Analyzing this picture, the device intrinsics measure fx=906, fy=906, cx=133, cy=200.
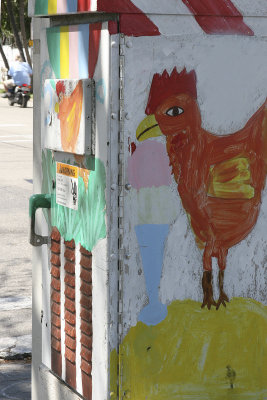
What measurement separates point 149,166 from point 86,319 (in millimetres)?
712

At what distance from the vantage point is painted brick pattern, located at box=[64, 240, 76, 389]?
3.82m

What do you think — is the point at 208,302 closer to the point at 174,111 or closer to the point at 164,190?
the point at 164,190

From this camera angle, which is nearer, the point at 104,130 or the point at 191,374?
the point at 104,130

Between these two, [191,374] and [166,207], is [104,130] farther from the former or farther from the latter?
[191,374]

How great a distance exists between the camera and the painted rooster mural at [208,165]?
3.41 m

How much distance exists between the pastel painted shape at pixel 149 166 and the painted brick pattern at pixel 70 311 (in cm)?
53

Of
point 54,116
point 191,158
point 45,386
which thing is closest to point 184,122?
point 191,158

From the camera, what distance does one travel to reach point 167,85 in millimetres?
3395

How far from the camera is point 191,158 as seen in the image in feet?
11.4

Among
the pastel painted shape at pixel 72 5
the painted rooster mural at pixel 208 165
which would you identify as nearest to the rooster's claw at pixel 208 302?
the painted rooster mural at pixel 208 165

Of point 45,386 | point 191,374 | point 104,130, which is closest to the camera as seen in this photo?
point 104,130

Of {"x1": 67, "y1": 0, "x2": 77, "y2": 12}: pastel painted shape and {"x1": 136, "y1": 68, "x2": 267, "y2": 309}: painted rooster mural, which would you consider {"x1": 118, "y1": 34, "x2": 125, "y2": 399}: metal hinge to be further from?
{"x1": 67, "y1": 0, "x2": 77, "y2": 12}: pastel painted shape

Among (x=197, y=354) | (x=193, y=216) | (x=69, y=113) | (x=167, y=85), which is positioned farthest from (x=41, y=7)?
(x=197, y=354)

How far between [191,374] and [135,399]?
25 cm
